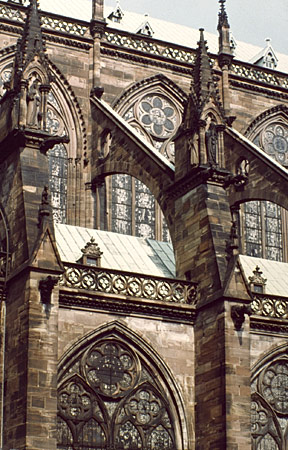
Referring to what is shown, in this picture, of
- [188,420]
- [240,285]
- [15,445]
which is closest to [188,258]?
[240,285]

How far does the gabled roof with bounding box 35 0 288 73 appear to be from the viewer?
37688mm

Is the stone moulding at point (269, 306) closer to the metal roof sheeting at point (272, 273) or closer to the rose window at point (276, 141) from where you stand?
the metal roof sheeting at point (272, 273)

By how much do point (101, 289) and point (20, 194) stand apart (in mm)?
2849

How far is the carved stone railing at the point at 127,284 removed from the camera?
23.8 m

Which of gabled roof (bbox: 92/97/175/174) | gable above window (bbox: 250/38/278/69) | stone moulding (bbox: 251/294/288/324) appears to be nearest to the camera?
stone moulding (bbox: 251/294/288/324)

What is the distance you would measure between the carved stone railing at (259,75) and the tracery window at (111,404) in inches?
620

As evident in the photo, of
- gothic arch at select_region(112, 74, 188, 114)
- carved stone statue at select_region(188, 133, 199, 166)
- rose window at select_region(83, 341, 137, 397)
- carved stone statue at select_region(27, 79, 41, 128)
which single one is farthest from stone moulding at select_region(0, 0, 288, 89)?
rose window at select_region(83, 341, 137, 397)

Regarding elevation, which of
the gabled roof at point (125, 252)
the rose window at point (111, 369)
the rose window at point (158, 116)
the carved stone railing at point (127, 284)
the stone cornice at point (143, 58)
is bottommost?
the rose window at point (111, 369)

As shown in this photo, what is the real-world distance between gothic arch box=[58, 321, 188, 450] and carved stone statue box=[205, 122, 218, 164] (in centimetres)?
490

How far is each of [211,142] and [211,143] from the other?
3 cm

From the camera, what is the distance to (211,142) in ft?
86.6

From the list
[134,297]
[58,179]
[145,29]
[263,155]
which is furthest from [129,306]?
[145,29]

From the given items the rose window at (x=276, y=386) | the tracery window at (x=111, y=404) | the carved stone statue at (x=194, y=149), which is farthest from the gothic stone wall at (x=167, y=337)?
the carved stone statue at (x=194, y=149)

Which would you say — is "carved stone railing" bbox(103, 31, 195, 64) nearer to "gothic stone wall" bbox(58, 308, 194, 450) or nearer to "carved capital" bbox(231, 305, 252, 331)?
"gothic stone wall" bbox(58, 308, 194, 450)
